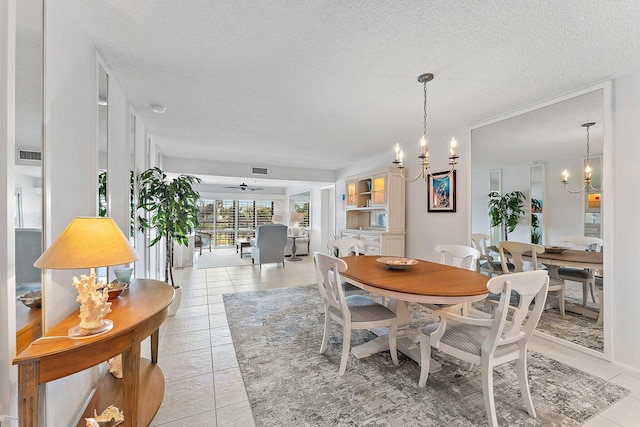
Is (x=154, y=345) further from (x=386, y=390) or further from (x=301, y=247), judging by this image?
(x=301, y=247)

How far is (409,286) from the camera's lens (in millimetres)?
1860

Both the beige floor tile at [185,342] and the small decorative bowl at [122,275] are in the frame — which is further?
the beige floor tile at [185,342]

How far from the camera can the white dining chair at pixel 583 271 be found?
7.84 ft

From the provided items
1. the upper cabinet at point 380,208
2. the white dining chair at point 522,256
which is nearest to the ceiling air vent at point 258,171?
the upper cabinet at point 380,208

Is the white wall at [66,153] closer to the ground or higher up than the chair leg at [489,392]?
higher up

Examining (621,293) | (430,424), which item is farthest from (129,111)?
(621,293)

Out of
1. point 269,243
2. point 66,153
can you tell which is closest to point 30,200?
point 66,153

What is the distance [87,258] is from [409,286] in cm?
184

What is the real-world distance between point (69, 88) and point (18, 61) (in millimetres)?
481

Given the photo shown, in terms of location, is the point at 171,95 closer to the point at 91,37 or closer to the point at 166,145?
the point at 91,37

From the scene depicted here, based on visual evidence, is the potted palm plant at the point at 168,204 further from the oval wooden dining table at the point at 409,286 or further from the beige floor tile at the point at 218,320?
the oval wooden dining table at the point at 409,286

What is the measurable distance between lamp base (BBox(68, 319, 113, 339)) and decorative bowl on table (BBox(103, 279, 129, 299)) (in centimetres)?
40

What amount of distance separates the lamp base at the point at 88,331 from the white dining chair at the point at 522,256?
3498 millimetres

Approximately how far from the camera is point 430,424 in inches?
62.9
